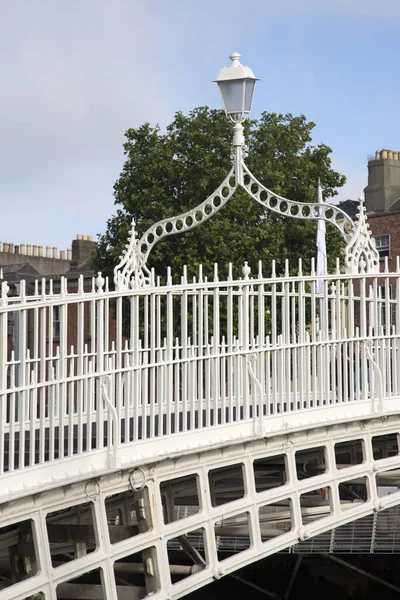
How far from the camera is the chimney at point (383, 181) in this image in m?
53.8

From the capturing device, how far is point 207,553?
37.2 ft

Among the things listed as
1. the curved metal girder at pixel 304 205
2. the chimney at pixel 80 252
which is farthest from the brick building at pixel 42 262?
the curved metal girder at pixel 304 205

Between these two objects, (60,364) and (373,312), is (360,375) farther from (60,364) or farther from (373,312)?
(60,364)

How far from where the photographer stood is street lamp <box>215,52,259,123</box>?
52.1 ft

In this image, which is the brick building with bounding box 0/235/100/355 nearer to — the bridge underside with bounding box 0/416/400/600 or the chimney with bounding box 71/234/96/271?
the chimney with bounding box 71/234/96/271

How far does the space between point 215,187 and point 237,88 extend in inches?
689

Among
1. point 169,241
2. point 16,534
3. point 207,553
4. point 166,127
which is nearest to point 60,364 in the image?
point 16,534

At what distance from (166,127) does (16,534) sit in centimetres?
2476

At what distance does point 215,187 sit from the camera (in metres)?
33.5

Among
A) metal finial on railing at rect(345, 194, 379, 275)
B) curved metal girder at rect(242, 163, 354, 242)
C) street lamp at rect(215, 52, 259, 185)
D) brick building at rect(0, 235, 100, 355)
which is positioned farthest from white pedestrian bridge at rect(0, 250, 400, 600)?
brick building at rect(0, 235, 100, 355)

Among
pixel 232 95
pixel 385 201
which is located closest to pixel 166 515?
pixel 232 95

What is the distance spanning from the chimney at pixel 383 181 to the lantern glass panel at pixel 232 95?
1506 inches

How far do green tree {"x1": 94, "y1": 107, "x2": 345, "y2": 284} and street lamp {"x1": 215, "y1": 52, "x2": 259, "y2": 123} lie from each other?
49.3 feet

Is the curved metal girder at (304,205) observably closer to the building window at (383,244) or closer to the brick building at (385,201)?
the brick building at (385,201)
